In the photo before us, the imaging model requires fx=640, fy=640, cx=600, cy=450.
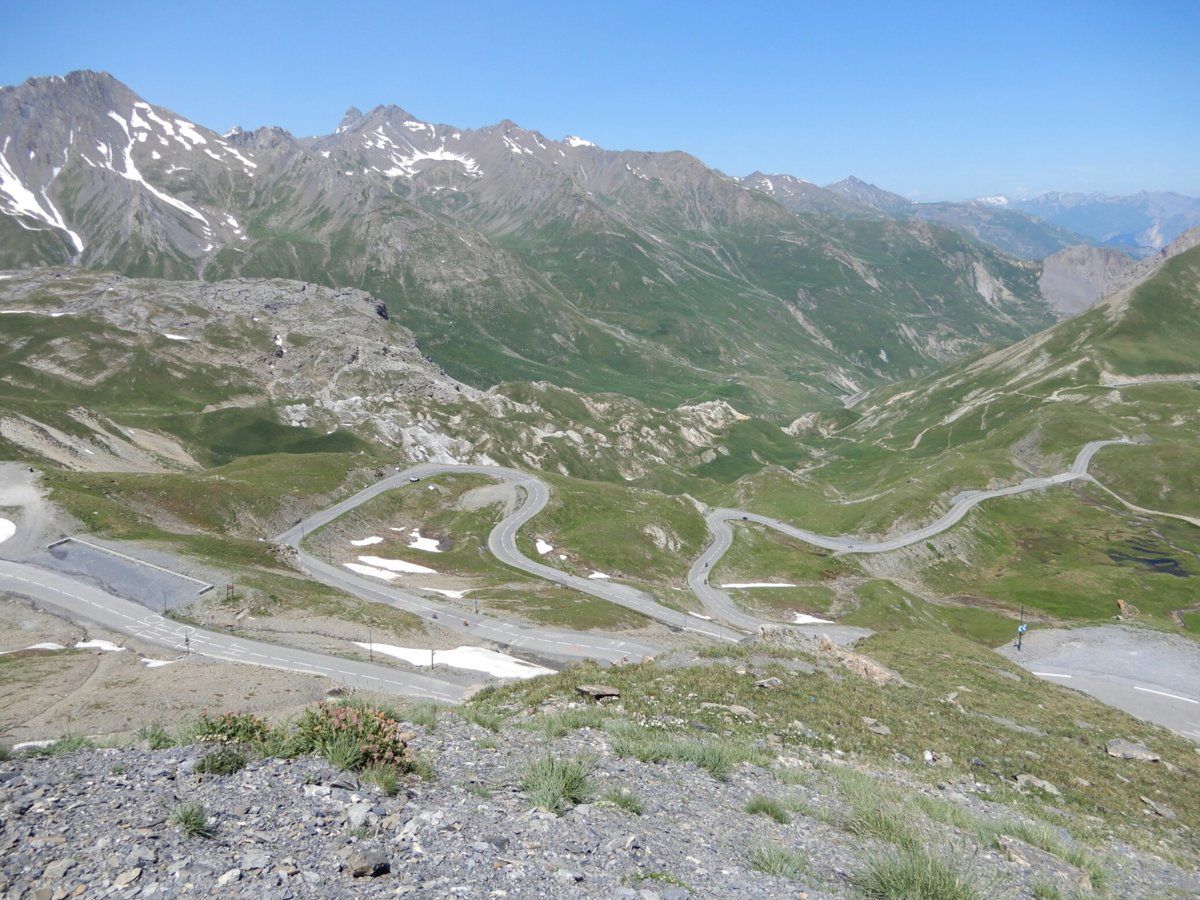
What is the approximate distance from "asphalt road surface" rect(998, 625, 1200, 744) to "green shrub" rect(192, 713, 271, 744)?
229 feet

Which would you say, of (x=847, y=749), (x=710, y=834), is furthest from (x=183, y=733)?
(x=847, y=749)

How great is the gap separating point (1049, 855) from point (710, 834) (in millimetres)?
9568

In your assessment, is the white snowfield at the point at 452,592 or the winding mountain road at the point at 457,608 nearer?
the winding mountain road at the point at 457,608

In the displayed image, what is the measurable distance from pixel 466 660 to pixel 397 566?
38941mm

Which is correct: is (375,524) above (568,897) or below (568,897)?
below

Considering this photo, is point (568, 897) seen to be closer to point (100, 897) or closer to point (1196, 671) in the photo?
point (100, 897)

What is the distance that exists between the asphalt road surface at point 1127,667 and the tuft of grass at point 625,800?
208 feet

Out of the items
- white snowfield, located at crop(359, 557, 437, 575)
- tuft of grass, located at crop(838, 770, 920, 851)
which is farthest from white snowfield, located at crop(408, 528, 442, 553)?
tuft of grass, located at crop(838, 770, 920, 851)

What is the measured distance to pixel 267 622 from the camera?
203 ft

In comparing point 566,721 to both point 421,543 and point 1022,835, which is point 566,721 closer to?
point 1022,835

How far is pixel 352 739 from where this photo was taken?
557 inches

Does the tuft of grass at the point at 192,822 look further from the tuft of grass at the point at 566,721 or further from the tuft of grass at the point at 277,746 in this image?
the tuft of grass at the point at 566,721

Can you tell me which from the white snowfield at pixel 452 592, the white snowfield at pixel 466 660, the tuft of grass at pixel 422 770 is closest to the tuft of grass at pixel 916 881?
the tuft of grass at pixel 422 770

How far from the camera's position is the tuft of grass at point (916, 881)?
10.8m
